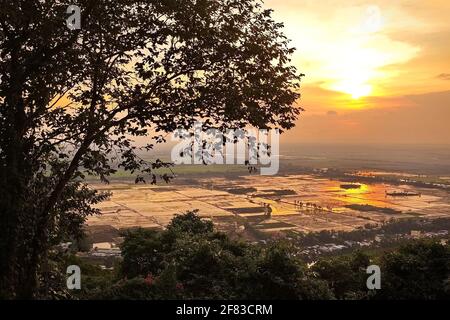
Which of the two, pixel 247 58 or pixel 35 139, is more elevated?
pixel 247 58

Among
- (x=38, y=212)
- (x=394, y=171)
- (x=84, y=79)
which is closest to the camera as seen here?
(x=38, y=212)

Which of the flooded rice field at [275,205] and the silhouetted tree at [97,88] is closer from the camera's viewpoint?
the silhouetted tree at [97,88]

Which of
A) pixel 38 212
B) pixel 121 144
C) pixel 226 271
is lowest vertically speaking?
pixel 226 271

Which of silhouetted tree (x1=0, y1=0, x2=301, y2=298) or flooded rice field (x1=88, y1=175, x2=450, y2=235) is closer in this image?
silhouetted tree (x1=0, y1=0, x2=301, y2=298)

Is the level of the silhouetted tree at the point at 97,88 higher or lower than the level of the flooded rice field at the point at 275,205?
higher

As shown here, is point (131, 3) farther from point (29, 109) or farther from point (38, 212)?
point (38, 212)

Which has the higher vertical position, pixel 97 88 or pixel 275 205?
pixel 97 88

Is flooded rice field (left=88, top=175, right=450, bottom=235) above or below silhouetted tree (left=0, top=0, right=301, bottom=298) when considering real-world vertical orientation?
below

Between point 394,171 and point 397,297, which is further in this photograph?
point 394,171

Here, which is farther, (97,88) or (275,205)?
(275,205)
